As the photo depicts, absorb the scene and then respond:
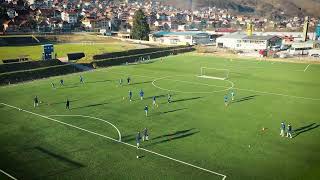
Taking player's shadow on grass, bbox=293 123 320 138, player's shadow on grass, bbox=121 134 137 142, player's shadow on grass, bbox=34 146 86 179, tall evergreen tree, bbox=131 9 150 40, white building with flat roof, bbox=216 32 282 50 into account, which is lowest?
player's shadow on grass, bbox=34 146 86 179

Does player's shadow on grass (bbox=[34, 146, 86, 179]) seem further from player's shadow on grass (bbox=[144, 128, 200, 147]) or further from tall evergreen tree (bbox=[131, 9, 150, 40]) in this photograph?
tall evergreen tree (bbox=[131, 9, 150, 40])

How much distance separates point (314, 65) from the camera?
85312 millimetres

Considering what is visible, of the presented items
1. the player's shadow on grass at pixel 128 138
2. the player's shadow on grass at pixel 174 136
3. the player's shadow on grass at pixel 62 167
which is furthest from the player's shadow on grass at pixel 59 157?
the player's shadow on grass at pixel 174 136

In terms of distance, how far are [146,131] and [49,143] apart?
9698 mm

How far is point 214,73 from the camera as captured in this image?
71688 millimetres

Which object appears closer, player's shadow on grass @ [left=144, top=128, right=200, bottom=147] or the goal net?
player's shadow on grass @ [left=144, top=128, right=200, bottom=147]

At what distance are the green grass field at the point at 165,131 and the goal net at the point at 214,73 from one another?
17.1 feet

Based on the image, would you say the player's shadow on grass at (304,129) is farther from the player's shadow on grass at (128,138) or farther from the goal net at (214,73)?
the goal net at (214,73)

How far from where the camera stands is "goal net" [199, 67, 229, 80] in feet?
219

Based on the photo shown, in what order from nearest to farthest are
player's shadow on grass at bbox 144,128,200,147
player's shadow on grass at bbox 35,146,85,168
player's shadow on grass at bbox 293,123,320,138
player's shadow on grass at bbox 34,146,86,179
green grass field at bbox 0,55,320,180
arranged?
player's shadow on grass at bbox 34,146,86,179, green grass field at bbox 0,55,320,180, player's shadow on grass at bbox 35,146,85,168, player's shadow on grass at bbox 144,128,200,147, player's shadow on grass at bbox 293,123,320,138

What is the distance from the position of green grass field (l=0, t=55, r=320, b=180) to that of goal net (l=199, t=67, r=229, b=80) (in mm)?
5226

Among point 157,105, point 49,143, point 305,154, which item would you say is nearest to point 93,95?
point 157,105

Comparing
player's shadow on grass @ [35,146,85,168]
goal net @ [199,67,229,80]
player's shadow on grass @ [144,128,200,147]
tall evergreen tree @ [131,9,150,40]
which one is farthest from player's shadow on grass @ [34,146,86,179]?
tall evergreen tree @ [131,9,150,40]

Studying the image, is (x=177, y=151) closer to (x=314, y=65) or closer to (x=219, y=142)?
(x=219, y=142)
